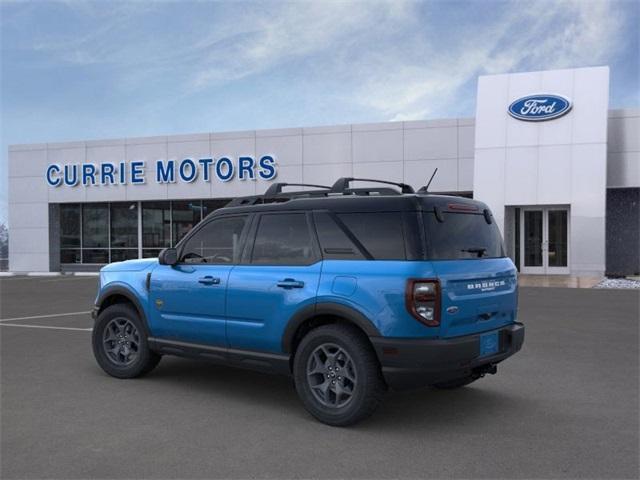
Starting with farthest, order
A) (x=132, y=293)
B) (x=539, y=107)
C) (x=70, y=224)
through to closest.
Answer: (x=70, y=224) → (x=539, y=107) → (x=132, y=293)

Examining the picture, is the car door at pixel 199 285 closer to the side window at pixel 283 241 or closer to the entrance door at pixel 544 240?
the side window at pixel 283 241

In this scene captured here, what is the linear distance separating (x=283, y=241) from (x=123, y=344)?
246 centimetres

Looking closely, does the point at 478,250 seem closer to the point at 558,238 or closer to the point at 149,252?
the point at 558,238

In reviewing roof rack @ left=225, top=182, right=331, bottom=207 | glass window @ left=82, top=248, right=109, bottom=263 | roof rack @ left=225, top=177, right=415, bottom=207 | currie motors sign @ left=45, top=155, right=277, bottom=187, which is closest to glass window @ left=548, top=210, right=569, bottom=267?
currie motors sign @ left=45, top=155, right=277, bottom=187

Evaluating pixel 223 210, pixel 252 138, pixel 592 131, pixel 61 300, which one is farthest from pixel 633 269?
pixel 223 210

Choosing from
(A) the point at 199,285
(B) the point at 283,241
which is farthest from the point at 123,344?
(B) the point at 283,241

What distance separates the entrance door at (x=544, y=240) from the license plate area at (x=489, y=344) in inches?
739

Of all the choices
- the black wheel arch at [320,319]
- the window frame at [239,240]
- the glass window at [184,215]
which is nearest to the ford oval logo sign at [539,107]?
the glass window at [184,215]

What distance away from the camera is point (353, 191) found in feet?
19.3

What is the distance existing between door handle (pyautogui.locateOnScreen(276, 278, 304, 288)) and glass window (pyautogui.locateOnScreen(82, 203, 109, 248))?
84.8 ft

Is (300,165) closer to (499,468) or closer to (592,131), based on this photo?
(592,131)

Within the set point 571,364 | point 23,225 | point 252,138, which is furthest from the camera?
point 23,225

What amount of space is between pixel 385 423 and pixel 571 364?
3.34 m

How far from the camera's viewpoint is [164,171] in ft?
88.7
